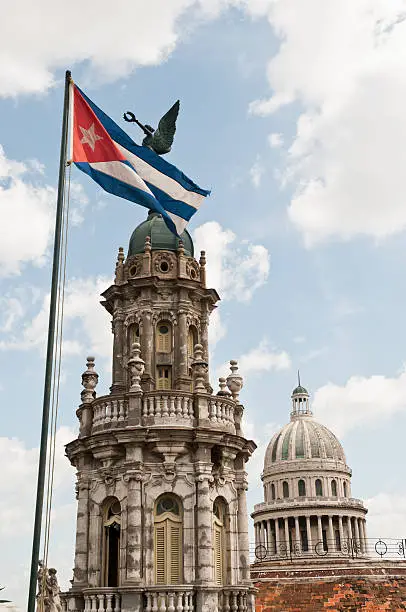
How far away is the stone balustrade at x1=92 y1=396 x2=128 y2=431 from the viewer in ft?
99.3

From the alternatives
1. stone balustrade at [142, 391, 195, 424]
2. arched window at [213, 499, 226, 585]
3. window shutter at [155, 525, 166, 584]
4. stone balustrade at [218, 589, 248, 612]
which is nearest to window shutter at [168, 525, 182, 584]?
window shutter at [155, 525, 166, 584]

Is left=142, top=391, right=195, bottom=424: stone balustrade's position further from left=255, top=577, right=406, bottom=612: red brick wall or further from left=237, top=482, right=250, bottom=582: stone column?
left=255, top=577, right=406, bottom=612: red brick wall

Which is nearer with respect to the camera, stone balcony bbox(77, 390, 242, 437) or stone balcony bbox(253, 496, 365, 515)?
stone balcony bbox(77, 390, 242, 437)

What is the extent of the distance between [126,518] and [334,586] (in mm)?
16798

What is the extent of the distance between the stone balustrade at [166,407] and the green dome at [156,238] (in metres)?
8.78

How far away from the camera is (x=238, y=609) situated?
96.5 feet

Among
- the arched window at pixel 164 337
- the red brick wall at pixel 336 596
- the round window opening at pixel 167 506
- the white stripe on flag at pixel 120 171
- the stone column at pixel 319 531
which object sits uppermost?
the stone column at pixel 319 531

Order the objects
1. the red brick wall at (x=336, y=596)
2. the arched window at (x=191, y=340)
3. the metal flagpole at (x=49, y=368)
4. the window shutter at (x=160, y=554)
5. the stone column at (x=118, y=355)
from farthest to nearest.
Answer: the red brick wall at (x=336, y=596) → the arched window at (x=191, y=340) → the stone column at (x=118, y=355) → the window shutter at (x=160, y=554) → the metal flagpole at (x=49, y=368)

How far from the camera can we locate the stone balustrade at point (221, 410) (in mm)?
30812

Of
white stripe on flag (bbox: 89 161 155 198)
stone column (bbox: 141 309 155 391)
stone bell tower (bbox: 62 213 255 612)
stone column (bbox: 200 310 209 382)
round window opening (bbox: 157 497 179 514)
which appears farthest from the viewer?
stone column (bbox: 200 310 209 382)

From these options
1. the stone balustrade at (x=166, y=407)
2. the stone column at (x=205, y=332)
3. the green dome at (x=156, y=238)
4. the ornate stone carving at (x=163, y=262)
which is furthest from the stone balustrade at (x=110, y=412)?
the green dome at (x=156, y=238)

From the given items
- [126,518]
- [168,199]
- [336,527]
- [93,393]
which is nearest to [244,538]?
[126,518]

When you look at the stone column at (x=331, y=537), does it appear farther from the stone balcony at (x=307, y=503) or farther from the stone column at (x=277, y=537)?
the stone column at (x=277, y=537)

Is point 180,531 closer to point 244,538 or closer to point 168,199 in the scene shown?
point 244,538
